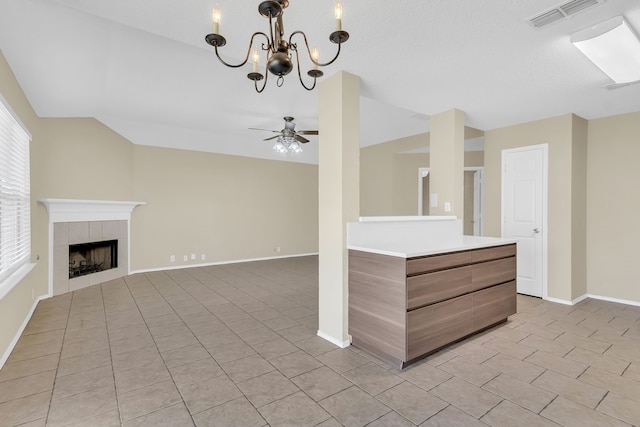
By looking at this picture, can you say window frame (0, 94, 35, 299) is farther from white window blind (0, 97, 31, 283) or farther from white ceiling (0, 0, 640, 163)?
white ceiling (0, 0, 640, 163)

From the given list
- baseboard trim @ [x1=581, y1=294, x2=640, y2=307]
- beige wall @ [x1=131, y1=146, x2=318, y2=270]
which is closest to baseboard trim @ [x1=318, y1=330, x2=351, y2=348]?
baseboard trim @ [x1=581, y1=294, x2=640, y2=307]

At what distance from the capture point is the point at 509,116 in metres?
4.23

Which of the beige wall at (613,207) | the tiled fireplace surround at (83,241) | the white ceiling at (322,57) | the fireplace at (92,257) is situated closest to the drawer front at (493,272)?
the white ceiling at (322,57)

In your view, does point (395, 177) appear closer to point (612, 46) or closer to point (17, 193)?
point (612, 46)

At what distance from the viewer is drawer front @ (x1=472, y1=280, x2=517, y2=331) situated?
2.99 metres

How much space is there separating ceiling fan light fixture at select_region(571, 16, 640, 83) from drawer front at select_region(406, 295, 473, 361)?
221 cm

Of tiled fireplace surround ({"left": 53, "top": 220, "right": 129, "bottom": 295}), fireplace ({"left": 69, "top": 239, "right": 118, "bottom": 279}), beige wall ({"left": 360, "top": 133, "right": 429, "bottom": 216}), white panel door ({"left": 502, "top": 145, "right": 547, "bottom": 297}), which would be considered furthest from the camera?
beige wall ({"left": 360, "top": 133, "right": 429, "bottom": 216})

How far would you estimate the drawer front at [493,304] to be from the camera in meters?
2.99

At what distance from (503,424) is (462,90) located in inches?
118

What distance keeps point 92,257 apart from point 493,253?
19.8 feet

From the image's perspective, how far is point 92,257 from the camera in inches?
207

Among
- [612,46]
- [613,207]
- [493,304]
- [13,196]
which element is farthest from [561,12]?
[13,196]

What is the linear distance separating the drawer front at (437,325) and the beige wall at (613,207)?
2859mm

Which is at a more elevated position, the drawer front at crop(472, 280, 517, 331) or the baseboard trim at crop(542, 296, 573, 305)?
the drawer front at crop(472, 280, 517, 331)
